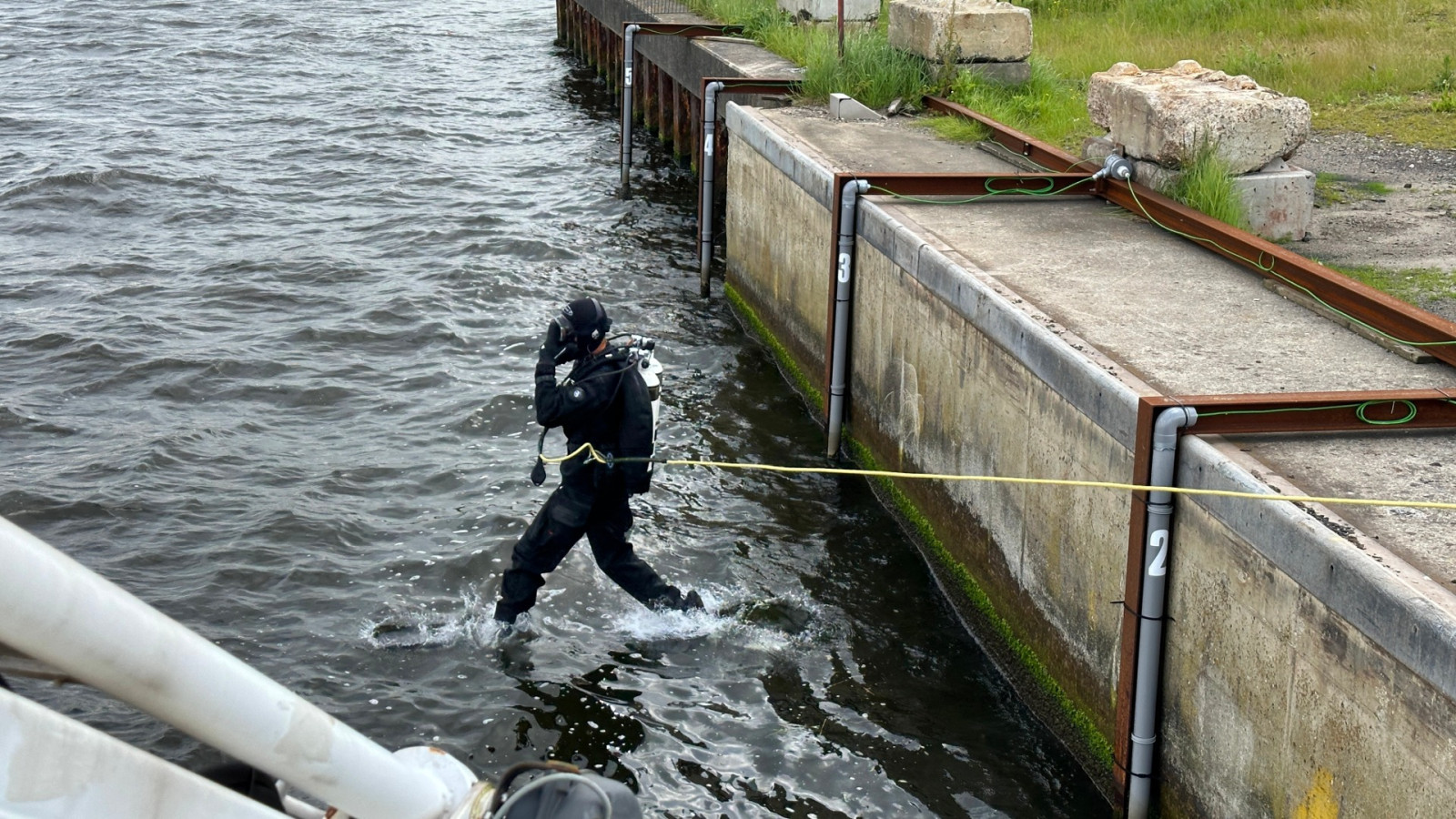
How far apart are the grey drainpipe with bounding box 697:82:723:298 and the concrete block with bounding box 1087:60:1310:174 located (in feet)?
16.4

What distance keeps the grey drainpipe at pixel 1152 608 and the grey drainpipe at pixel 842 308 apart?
15.0 feet

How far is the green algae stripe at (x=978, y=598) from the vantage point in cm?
679

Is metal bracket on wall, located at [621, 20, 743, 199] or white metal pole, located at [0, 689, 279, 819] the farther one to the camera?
metal bracket on wall, located at [621, 20, 743, 199]

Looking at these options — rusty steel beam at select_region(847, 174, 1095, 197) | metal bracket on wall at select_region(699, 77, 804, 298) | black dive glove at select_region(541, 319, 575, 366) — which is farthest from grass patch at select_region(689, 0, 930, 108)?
black dive glove at select_region(541, 319, 575, 366)

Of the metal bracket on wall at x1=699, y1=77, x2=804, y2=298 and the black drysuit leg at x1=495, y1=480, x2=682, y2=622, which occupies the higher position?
the metal bracket on wall at x1=699, y1=77, x2=804, y2=298

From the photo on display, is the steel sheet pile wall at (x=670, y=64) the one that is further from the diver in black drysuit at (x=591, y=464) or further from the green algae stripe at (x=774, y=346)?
the diver in black drysuit at (x=591, y=464)

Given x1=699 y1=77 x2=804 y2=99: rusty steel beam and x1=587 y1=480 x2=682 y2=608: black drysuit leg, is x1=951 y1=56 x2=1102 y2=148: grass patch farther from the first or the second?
x1=587 y1=480 x2=682 y2=608: black drysuit leg

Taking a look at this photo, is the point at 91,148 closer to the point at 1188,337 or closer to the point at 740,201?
the point at 740,201

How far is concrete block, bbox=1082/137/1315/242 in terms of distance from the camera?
9.88 metres

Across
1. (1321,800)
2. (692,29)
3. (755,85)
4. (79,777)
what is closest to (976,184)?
(755,85)

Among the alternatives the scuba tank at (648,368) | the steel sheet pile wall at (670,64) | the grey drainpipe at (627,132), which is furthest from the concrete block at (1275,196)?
the grey drainpipe at (627,132)

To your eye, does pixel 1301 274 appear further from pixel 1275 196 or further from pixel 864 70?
pixel 864 70

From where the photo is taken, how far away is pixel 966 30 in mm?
13922

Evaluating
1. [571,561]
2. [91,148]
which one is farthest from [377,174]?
[571,561]
